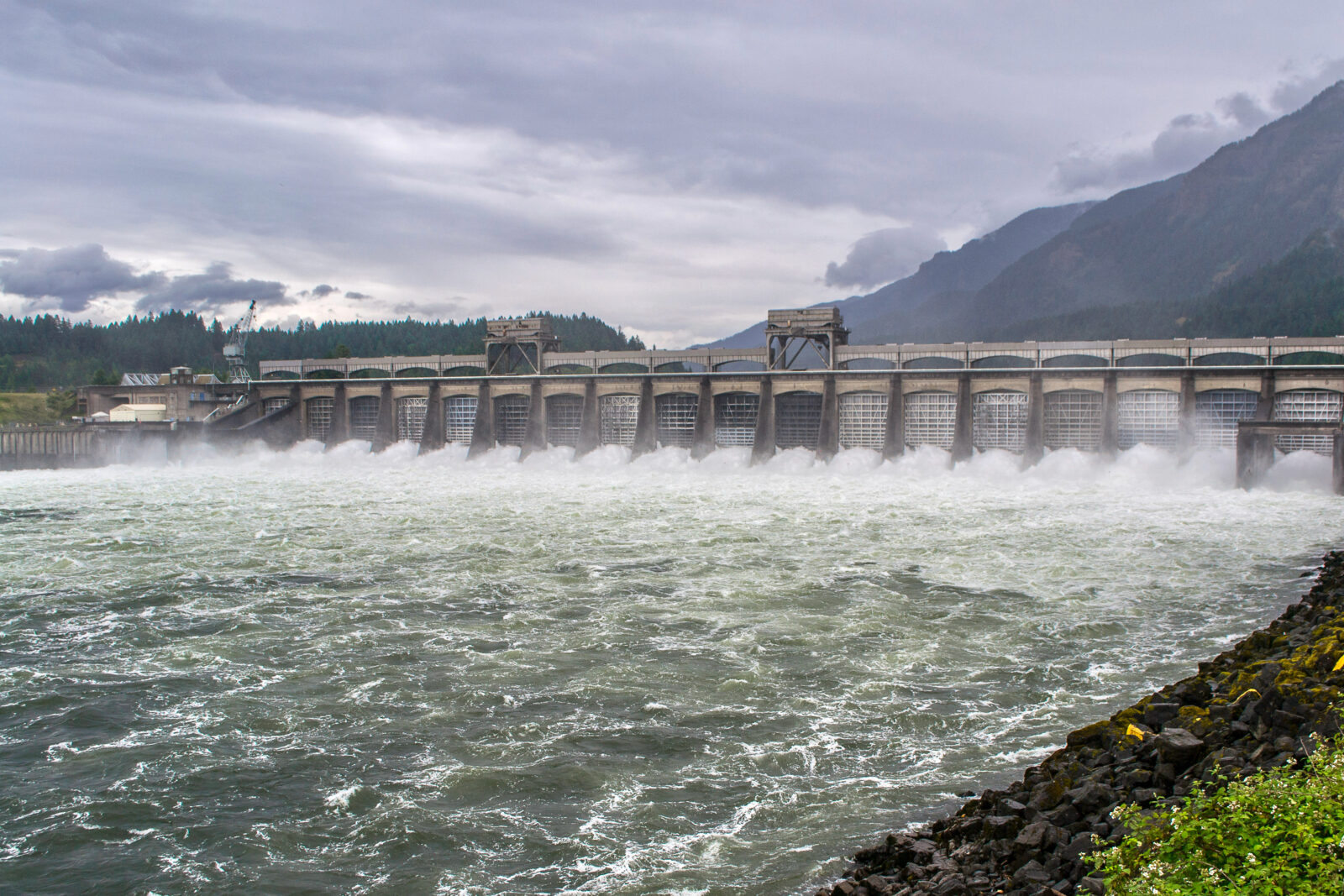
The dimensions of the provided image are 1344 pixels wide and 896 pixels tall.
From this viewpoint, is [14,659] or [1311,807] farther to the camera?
[14,659]

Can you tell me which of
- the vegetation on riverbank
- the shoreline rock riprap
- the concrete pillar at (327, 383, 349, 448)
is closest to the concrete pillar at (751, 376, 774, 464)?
the concrete pillar at (327, 383, 349, 448)

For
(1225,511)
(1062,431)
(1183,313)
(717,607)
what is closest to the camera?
(717,607)

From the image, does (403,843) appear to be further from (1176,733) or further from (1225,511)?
(1225,511)

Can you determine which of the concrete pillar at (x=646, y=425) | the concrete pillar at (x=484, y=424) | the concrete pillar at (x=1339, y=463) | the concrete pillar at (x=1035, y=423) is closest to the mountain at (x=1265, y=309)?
the concrete pillar at (x=1035, y=423)

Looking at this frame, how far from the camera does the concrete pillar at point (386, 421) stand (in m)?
72.9

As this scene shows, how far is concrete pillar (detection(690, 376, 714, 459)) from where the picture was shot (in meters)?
63.4

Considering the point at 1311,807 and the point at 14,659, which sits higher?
the point at 1311,807

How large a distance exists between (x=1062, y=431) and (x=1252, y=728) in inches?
1930

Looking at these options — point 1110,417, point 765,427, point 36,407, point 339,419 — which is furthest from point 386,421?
point 36,407

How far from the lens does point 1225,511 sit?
3794cm

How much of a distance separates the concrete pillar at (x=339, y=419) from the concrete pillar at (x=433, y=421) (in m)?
7.63

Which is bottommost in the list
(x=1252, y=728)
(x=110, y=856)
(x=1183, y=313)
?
(x=110, y=856)

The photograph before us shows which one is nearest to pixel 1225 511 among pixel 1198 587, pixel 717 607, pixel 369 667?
pixel 1198 587

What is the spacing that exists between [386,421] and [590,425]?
57.6 ft
